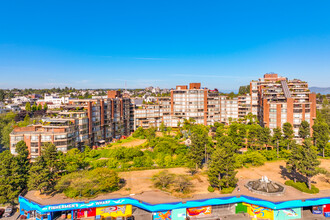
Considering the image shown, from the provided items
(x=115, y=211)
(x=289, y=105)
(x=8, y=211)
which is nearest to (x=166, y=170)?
(x=115, y=211)

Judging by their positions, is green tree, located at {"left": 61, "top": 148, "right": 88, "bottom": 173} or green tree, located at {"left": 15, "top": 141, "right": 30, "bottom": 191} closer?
green tree, located at {"left": 15, "top": 141, "right": 30, "bottom": 191}

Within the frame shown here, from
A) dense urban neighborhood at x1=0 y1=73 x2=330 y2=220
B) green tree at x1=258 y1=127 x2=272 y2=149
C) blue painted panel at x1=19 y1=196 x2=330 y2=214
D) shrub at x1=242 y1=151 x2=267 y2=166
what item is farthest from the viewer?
green tree at x1=258 y1=127 x2=272 y2=149

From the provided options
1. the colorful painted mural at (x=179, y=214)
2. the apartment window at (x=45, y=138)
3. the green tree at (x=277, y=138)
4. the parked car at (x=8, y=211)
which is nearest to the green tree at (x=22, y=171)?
the parked car at (x=8, y=211)

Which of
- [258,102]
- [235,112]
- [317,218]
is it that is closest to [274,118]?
[258,102]

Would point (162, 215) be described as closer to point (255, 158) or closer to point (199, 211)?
point (199, 211)

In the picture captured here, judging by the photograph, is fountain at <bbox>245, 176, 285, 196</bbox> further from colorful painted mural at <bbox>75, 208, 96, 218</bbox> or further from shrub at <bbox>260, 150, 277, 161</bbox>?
colorful painted mural at <bbox>75, 208, 96, 218</bbox>

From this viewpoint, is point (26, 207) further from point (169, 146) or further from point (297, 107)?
point (297, 107)

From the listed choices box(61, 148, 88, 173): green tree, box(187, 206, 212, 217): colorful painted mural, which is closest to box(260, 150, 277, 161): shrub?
box(187, 206, 212, 217): colorful painted mural
